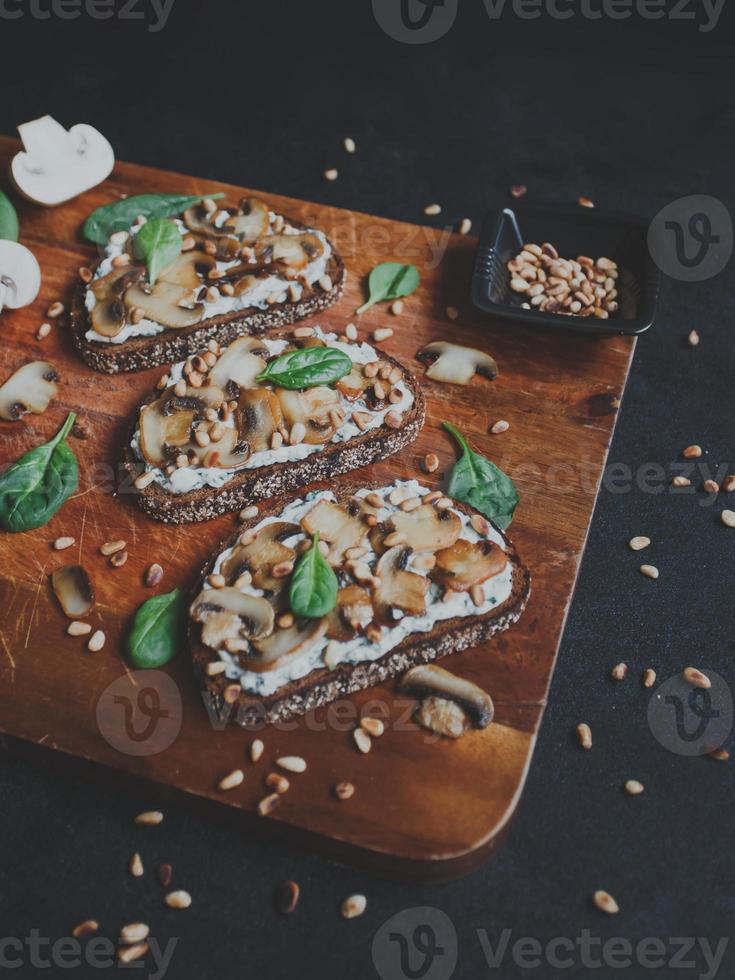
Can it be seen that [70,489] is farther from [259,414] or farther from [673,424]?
[673,424]

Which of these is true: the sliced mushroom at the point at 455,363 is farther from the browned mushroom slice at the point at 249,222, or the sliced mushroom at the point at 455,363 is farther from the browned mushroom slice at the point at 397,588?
the browned mushroom slice at the point at 397,588

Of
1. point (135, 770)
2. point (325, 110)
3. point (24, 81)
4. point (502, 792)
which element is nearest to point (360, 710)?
point (502, 792)

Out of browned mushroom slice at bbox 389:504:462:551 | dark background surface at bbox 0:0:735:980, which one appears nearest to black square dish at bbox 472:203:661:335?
dark background surface at bbox 0:0:735:980

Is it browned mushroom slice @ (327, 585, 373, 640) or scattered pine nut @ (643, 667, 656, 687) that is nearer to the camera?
browned mushroom slice @ (327, 585, 373, 640)

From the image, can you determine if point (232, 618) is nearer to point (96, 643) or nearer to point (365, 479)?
point (96, 643)

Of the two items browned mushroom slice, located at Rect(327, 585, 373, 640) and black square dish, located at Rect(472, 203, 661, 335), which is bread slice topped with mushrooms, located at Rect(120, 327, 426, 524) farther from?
browned mushroom slice, located at Rect(327, 585, 373, 640)

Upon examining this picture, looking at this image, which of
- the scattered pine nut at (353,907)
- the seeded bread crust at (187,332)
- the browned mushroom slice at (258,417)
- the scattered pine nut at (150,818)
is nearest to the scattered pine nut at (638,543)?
the browned mushroom slice at (258,417)

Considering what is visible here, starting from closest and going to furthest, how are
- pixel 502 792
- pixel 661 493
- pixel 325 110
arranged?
1. pixel 502 792
2. pixel 661 493
3. pixel 325 110
